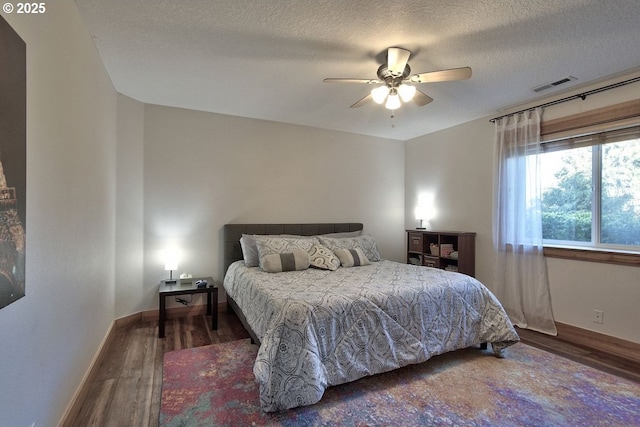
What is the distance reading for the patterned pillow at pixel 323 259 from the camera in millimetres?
3227

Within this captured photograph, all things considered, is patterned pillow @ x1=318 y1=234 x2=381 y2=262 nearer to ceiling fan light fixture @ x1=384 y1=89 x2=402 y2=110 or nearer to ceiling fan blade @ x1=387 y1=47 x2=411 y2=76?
ceiling fan light fixture @ x1=384 y1=89 x2=402 y2=110

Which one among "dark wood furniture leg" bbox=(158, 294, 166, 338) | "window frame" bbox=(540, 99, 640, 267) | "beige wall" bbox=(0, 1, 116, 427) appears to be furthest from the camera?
"dark wood furniture leg" bbox=(158, 294, 166, 338)

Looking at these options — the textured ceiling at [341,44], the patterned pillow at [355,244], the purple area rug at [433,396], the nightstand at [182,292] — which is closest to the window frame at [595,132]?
the textured ceiling at [341,44]

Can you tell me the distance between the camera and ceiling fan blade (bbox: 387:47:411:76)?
2145 mm

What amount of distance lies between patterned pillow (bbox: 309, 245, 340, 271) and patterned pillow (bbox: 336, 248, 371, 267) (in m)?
0.08

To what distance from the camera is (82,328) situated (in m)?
2.03

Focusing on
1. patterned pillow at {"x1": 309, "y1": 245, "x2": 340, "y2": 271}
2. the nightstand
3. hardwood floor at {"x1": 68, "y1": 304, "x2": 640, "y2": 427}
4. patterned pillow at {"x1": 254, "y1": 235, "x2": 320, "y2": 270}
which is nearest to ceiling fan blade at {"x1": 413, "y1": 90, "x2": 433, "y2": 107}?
patterned pillow at {"x1": 309, "y1": 245, "x2": 340, "y2": 271}

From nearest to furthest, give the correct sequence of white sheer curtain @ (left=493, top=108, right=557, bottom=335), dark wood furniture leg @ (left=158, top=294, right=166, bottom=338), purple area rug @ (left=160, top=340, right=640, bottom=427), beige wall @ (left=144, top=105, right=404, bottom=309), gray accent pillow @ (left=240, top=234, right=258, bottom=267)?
purple area rug @ (left=160, top=340, right=640, bottom=427), dark wood furniture leg @ (left=158, top=294, right=166, bottom=338), white sheer curtain @ (left=493, top=108, right=557, bottom=335), gray accent pillow @ (left=240, top=234, right=258, bottom=267), beige wall @ (left=144, top=105, right=404, bottom=309)

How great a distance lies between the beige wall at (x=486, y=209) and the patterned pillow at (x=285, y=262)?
2362mm

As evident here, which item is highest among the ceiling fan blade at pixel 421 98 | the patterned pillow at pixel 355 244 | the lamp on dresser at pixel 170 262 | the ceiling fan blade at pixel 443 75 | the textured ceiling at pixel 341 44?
the textured ceiling at pixel 341 44

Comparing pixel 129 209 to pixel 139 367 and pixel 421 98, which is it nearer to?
pixel 139 367

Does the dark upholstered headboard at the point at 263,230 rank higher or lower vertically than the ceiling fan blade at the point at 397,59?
lower

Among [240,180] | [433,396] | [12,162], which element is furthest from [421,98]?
[12,162]

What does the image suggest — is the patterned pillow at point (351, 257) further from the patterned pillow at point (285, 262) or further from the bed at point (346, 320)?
the patterned pillow at point (285, 262)
